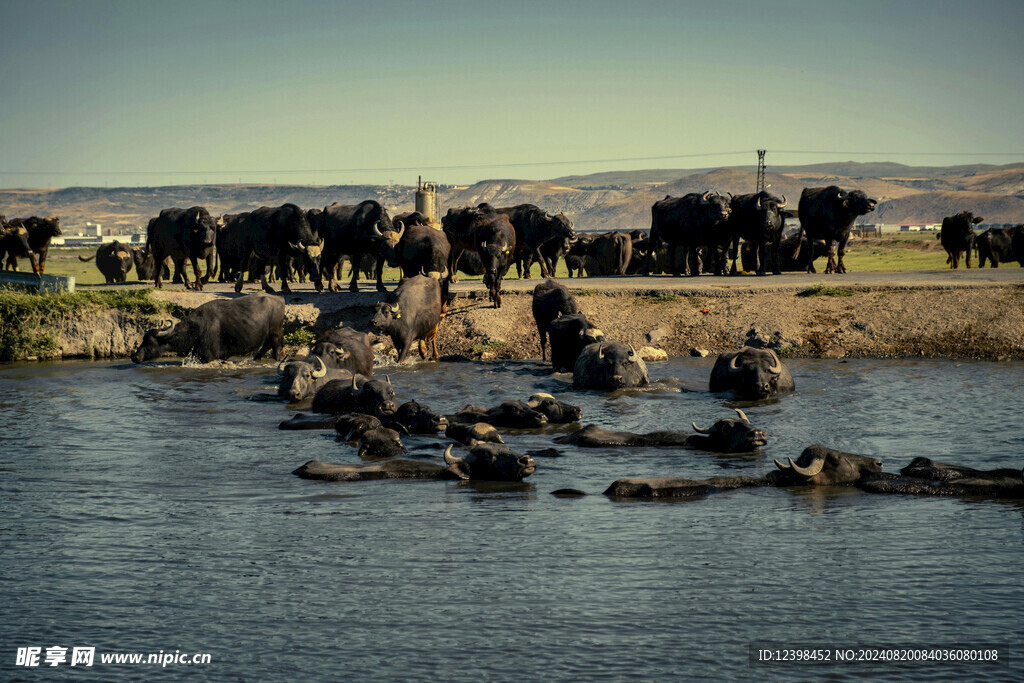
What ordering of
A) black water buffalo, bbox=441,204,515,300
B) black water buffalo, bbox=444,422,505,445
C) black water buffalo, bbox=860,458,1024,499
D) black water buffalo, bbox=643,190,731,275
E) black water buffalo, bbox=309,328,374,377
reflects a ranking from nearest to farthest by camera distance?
black water buffalo, bbox=860,458,1024,499
black water buffalo, bbox=444,422,505,445
black water buffalo, bbox=309,328,374,377
black water buffalo, bbox=441,204,515,300
black water buffalo, bbox=643,190,731,275

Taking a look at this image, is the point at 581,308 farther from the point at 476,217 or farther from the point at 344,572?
the point at 344,572

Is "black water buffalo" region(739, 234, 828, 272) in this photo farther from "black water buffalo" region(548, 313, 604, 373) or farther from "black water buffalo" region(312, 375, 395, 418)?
"black water buffalo" region(312, 375, 395, 418)

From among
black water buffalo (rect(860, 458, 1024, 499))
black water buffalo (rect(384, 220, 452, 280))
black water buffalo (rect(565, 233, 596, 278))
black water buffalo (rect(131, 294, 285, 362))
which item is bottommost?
black water buffalo (rect(860, 458, 1024, 499))

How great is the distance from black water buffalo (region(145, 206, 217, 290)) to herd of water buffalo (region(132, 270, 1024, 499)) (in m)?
5.80

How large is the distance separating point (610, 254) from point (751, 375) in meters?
23.1

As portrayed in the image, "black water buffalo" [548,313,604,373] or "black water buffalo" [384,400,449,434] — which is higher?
"black water buffalo" [548,313,604,373]

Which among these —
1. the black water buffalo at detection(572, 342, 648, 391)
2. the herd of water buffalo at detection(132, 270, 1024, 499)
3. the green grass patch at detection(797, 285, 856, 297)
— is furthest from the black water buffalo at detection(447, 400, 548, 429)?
the green grass patch at detection(797, 285, 856, 297)

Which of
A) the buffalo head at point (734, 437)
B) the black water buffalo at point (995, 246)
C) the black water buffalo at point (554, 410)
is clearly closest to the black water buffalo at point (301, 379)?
the black water buffalo at point (554, 410)

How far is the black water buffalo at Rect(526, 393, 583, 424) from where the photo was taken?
1420 cm

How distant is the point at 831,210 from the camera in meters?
29.2

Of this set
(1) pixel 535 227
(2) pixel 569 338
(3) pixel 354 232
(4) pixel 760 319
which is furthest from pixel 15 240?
(4) pixel 760 319

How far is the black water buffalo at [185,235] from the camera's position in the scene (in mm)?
25859

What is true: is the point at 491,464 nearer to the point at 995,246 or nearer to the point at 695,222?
the point at 695,222

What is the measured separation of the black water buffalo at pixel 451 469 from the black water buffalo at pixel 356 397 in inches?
120
